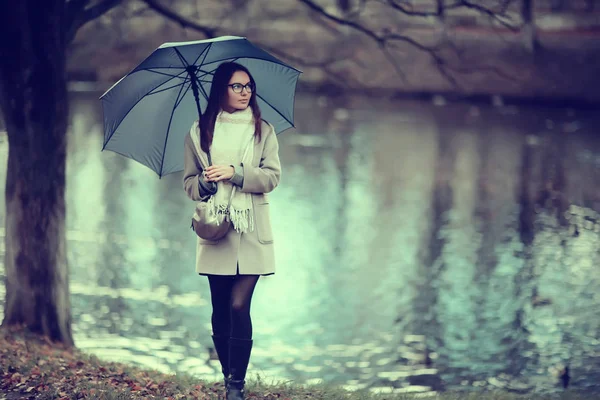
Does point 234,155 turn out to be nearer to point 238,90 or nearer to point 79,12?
point 238,90

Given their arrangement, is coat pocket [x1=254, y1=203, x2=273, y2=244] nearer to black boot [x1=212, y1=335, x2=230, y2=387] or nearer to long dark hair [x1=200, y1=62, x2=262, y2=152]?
long dark hair [x1=200, y1=62, x2=262, y2=152]

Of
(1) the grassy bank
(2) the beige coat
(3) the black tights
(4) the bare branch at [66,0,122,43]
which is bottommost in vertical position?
(1) the grassy bank

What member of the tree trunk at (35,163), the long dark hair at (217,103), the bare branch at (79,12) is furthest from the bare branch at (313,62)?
the long dark hair at (217,103)

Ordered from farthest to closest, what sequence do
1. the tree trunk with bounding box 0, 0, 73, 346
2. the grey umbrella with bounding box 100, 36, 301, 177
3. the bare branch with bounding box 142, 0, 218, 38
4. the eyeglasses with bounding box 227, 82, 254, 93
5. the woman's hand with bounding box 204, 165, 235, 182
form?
the bare branch with bounding box 142, 0, 218, 38, the tree trunk with bounding box 0, 0, 73, 346, the grey umbrella with bounding box 100, 36, 301, 177, the eyeglasses with bounding box 227, 82, 254, 93, the woman's hand with bounding box 204, 165, 235, 182

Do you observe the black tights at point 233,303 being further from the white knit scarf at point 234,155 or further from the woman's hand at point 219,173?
the woman's hand at point 219,173

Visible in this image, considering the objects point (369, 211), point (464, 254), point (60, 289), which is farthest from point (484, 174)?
point (60, 289)

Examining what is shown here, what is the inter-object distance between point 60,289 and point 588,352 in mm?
5350

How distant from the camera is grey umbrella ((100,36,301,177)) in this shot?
5711mm

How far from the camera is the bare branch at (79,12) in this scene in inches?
346

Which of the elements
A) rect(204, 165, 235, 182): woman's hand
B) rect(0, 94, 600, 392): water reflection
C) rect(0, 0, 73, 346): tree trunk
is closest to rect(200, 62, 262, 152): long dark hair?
rect(204, 165, 235, 182): woman's hand

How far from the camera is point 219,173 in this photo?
5297mm

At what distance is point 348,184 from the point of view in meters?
20.5

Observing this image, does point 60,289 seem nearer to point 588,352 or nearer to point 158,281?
point 158,281

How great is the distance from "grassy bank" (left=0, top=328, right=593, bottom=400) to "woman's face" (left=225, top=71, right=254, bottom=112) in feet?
5.85
